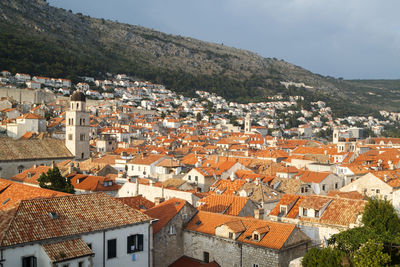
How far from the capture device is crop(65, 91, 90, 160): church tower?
2226 inches

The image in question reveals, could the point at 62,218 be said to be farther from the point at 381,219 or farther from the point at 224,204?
the point at 381,219

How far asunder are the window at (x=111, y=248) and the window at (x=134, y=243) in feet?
2.63

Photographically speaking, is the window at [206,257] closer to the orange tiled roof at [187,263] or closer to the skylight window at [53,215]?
the orange tiled roof at [187,263]

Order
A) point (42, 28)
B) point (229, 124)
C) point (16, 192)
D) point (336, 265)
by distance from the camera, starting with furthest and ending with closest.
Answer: point (42, 28), point (229, 124), point (16, 192), point (336, 265)

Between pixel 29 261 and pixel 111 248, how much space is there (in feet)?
12.7

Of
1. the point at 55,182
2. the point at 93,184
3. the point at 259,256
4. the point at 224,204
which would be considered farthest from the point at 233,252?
the point at 93,184

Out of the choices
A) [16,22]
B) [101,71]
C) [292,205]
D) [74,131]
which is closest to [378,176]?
[292,205]

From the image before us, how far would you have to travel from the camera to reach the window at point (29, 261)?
50.2ft

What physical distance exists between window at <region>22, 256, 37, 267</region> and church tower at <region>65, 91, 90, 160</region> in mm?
41948

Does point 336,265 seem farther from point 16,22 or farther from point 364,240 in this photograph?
point 16,22

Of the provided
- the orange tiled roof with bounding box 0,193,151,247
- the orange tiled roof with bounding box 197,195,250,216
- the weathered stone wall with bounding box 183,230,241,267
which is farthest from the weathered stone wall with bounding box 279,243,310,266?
the orange tiled roof with bounding box 0,193,151,247

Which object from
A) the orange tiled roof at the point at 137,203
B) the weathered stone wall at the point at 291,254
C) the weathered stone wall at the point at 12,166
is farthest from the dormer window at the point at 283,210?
the weathered stone wall at the point at 12,166

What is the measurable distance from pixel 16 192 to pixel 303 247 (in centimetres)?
1727

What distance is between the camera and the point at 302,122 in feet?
589
